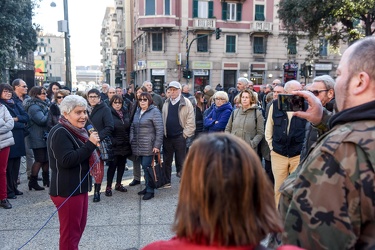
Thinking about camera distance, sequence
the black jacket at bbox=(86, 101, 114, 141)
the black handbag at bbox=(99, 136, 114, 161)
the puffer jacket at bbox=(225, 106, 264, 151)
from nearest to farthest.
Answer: the black handbag at bbox=(99, 136, 114, 161) → the puffer jacket at bbox=(225, 106, 264, 151) → the black jacket at bbox=(86, 101, 114, 141)

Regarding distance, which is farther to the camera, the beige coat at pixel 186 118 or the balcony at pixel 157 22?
the balcony at pixel 157 22

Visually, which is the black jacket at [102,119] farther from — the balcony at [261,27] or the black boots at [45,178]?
the balcony at [261,27]

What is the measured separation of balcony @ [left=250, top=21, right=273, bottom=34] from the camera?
113 feet

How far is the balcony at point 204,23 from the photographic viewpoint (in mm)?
33938

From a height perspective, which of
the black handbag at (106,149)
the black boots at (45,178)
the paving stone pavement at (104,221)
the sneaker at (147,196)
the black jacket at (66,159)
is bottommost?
the paving stone pavement at (104,221)

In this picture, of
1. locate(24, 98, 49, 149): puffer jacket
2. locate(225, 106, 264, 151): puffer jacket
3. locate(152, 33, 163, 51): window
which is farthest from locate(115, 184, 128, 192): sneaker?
locate(152, 33, 163, 51): window

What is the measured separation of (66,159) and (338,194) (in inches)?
98.2

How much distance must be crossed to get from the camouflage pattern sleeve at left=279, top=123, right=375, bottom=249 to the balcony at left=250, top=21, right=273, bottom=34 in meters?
35.0

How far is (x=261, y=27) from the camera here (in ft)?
113

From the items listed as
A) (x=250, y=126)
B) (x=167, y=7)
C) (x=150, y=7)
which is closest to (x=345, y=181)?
(x=250, y=126)

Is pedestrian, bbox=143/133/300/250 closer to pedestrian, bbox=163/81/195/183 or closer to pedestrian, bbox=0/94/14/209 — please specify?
pedestrian, bbox=0/94/14/209

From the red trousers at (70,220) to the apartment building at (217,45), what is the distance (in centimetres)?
3093

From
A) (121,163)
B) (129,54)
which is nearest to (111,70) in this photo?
(129,54)

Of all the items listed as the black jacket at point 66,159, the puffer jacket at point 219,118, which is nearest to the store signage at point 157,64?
the puffer jacket at point 219,118
